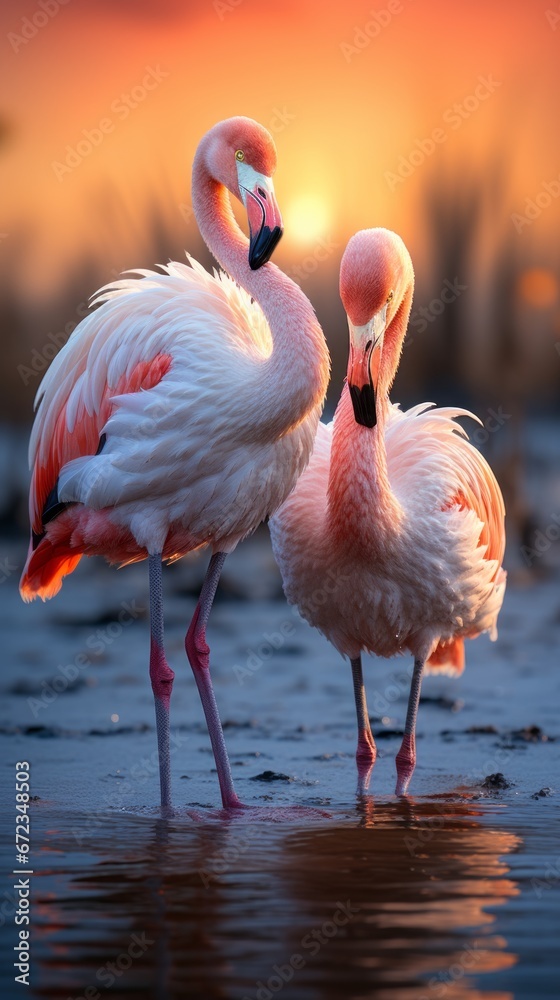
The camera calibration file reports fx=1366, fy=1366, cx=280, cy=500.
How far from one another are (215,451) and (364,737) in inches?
58.4

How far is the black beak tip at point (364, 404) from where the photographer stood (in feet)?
16.1

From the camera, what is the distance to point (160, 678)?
16.6 ft

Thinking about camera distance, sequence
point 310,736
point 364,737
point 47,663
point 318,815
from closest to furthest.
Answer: point 318,815 < point 364,737 < point 310,736 < point 47,663

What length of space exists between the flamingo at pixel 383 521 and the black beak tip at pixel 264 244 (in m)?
0.35

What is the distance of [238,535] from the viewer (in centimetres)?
514

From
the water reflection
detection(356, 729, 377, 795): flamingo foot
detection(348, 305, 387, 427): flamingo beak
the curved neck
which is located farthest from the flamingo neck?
the water reflection

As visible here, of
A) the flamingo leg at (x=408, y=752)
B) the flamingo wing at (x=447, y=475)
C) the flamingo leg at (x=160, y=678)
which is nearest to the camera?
the flamingo leg at (x=160, y=678)

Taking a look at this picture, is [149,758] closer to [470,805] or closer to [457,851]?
[470,805]

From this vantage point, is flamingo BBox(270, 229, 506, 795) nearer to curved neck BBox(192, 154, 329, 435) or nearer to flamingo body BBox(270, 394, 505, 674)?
flamingo body BBox(270, 394, 505, 674)

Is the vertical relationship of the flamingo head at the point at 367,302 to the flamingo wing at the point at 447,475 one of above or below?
above

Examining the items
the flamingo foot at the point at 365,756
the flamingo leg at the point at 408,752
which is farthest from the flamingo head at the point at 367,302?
the flamingo foot at the point at 365,756

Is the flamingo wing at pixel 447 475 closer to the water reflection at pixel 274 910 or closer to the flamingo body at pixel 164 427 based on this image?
the flamingo body at pixel 164 427

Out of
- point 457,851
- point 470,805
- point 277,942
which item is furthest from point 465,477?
point 277,942

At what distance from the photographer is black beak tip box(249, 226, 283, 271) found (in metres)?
4.64
